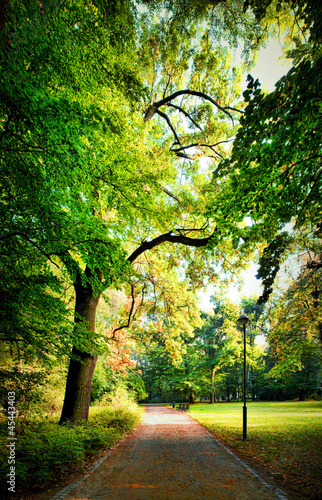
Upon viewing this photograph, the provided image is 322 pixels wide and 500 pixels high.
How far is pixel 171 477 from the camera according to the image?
15.3 feet

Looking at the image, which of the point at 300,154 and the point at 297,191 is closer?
the point at 300,154

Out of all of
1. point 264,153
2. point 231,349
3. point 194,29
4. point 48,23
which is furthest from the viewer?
point 231,349

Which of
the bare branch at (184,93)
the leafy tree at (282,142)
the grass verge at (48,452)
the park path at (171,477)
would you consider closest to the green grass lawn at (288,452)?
the park path at (171,477)

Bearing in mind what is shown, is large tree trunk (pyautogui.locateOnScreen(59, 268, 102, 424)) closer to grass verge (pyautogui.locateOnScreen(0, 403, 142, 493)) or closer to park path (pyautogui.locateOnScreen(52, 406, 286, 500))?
grass verge (pyautogui.locateOnScreen(0, 403, 142, 493))

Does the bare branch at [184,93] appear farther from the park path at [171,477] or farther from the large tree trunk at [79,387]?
the park path at [171,477]

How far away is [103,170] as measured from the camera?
485 cm

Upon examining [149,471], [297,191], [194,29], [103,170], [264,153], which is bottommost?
[149,471]

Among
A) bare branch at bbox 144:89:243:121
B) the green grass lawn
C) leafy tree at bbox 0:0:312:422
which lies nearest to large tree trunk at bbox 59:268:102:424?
leafy tree at bbox 0:0:312:422

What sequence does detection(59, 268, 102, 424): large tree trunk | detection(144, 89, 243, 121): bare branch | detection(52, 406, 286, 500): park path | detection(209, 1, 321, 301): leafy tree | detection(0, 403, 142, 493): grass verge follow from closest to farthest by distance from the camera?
1. detection(209, 1, 321, 301): leafy tree
2. detection(52, 406, 286, 500): park path
3. detection(0, 403, 142, 493): grass verge
4. detection(59, 268, 102, 424): large tree trunk
5. detection(144, 89, 243, 121): bare branch

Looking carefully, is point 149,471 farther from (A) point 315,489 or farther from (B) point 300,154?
(B) point 300,154

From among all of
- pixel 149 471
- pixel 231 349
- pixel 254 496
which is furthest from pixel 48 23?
pixel 231 349

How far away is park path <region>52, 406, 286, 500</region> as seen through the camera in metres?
3.89

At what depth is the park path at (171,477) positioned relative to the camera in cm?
389

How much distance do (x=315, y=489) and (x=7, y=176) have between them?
7610mm
